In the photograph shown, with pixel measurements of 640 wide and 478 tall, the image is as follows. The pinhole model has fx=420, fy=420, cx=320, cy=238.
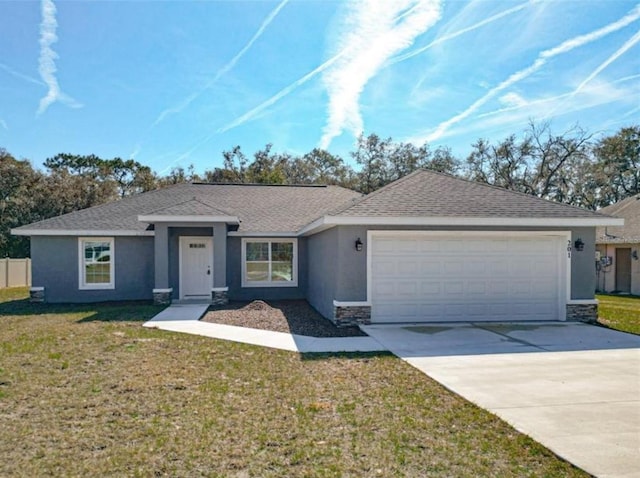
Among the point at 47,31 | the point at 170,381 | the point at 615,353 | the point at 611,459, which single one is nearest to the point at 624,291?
the point at 615,353

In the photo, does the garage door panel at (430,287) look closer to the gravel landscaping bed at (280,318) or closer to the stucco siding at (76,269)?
the gravel landscaping bed at (280,318)

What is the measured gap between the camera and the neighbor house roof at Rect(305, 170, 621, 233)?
9867 millimetres

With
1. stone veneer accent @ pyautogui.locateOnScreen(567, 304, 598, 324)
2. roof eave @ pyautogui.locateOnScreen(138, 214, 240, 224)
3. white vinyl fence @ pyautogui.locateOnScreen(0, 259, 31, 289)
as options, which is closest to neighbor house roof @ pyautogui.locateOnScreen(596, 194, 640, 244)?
stone veneer accent @ pyautogui.locateOnScreen(567, 304, 598, 324)

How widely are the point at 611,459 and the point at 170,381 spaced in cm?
517

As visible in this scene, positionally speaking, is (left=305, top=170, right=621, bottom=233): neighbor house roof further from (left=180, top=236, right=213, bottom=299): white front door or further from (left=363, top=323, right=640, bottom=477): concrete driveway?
(left=180, top=236, right=213, bottom=299): white front door

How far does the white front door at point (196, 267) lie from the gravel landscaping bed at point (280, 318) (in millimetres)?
→ 1707

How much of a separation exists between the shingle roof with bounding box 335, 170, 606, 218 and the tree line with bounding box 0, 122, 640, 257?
81.6 ft

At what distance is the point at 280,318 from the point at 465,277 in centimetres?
497

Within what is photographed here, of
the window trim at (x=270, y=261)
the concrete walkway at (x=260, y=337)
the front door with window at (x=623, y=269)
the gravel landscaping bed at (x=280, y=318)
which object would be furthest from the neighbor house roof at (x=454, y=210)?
the front door with window at (x=623, y=269)

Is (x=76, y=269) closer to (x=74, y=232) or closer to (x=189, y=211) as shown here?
(x=74, y=232)

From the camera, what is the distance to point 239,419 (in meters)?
4.59

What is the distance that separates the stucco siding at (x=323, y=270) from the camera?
1062cm

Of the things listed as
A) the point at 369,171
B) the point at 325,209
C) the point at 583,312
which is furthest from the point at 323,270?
the point at 369,171

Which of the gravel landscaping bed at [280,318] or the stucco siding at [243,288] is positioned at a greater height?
the stucco siding at [243,288]
